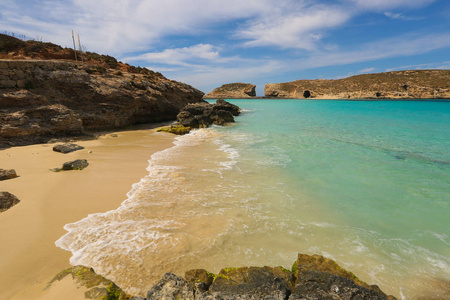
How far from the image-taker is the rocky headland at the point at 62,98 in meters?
11.2

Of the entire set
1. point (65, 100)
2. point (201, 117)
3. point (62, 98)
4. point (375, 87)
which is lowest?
point (201, 117)

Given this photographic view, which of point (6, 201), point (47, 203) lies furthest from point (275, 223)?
point (6, 201)

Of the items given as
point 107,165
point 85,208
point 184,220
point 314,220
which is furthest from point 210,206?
point 107,165

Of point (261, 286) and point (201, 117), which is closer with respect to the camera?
point (261, 286)

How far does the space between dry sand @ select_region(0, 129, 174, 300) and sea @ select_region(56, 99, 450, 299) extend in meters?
0.36

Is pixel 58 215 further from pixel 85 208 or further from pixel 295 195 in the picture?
pixel 295 195

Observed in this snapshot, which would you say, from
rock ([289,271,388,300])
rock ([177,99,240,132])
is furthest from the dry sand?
rock ([177,99,240,132])

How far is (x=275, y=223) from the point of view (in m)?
5.02

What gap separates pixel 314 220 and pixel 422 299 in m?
2.22

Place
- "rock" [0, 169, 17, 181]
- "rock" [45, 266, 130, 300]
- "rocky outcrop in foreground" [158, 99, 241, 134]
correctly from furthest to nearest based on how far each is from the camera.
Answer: "rocky outcrop in foreground" [158, 99, 241, 134], "rock" [0, 169, 17, 181], "rock" [45, 266, 130, 300]

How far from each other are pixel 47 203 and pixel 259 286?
17.6 ft

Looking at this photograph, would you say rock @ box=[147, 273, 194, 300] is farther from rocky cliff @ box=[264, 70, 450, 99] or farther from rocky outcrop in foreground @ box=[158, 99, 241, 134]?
rocky cliff @ box=[264, 70, 450, 99]

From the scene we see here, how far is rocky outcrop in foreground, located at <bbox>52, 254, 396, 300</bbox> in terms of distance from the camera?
8.30ft

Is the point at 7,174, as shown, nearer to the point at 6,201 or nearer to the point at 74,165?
the point at 74,165
